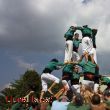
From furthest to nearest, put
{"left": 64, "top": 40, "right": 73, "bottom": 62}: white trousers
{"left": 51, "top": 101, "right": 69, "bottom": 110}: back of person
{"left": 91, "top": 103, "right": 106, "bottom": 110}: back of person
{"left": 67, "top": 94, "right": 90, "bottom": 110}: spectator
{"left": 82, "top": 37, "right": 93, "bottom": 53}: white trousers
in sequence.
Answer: {"left": 64, "top": 40, "right": 73, "bottom": 62}: white trousers, {"left": 82, "top": 37, "right": 93, "bottom": 53}: white trousers, {"left": 51, "top": 101, "right": 69, "bottom": 110}: back of person, {"left": 67, "top": 94, "right": 90, "bottom": 110}: spectator, {"left": 91, "top": 103, "right": 106, "bottom": 110}: back of person

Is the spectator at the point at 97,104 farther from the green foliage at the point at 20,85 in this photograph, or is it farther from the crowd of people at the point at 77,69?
the green foliage at the point at 20,85

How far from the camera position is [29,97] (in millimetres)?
23094

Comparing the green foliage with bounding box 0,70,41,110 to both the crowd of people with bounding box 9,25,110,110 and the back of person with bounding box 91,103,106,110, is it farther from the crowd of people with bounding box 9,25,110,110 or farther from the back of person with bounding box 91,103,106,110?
the back of person with bounding box 91,103,106,110

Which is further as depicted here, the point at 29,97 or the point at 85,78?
the point at 29,97

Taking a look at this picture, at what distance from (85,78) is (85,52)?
2.14 m

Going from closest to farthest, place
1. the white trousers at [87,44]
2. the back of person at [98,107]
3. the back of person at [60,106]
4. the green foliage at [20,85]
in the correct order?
the back of person at [98,107]
the back of person at [60,106]
the white trousers at [87,44]
the green foliage at [20,85]

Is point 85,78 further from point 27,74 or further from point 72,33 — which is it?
point 27,74

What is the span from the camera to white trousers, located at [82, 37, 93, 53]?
20.8m

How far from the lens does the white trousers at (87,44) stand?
20.8 m

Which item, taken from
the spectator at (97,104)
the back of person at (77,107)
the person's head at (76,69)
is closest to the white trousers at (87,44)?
the person's head at (76,69)

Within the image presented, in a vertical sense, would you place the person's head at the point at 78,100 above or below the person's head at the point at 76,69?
below

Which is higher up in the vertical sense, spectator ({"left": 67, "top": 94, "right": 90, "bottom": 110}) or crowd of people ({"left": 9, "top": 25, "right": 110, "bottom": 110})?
crowd of people ({"left": 9, "top": 25, "right": 110, "bottom": 110})

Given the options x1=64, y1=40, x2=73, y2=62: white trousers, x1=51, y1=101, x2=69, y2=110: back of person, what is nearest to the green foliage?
x1=64, y1=40, x2=73, y2=62: white trousers

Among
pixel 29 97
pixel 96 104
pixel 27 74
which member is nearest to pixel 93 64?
pixel 29 97
